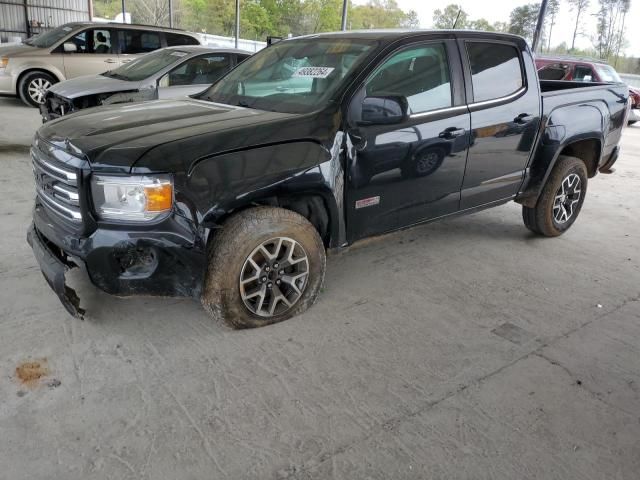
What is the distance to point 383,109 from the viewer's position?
3.17 m

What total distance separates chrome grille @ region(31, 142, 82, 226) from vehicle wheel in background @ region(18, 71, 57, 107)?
8463mm

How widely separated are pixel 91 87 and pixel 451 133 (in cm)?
562

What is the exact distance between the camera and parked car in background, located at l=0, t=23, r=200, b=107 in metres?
10.1

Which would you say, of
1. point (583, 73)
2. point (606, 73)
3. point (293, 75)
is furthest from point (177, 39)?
point (606, 73)

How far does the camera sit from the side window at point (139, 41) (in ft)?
34.7

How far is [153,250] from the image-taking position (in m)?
2.70

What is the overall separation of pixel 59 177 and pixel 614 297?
12.4ft

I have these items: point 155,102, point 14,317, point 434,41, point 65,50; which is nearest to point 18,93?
point 65,50

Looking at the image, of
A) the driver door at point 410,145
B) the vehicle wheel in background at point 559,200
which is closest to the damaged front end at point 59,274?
the driver door at point 410,145

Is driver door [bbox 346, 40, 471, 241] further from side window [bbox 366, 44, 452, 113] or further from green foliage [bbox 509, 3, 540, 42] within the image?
green foliage [bbox 509, 3, 540, 42]

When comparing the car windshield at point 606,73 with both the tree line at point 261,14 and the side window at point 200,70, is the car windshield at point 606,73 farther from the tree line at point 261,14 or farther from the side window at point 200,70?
the tree line at point 261,14

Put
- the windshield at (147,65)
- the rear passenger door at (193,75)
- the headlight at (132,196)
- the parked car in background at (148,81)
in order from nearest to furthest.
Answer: the headlight at (132,196)
the parked car in background at (148,81)
the rear passenger door at (193,75)
the windshield at (147,65)

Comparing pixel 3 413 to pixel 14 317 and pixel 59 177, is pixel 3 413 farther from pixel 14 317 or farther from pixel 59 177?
pixel 59 177

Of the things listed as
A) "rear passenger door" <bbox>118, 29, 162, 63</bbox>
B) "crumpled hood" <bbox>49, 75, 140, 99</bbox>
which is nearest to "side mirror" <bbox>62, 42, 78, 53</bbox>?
"rear passenger door" <bbox>118, 29, 162, 63</bbox>
